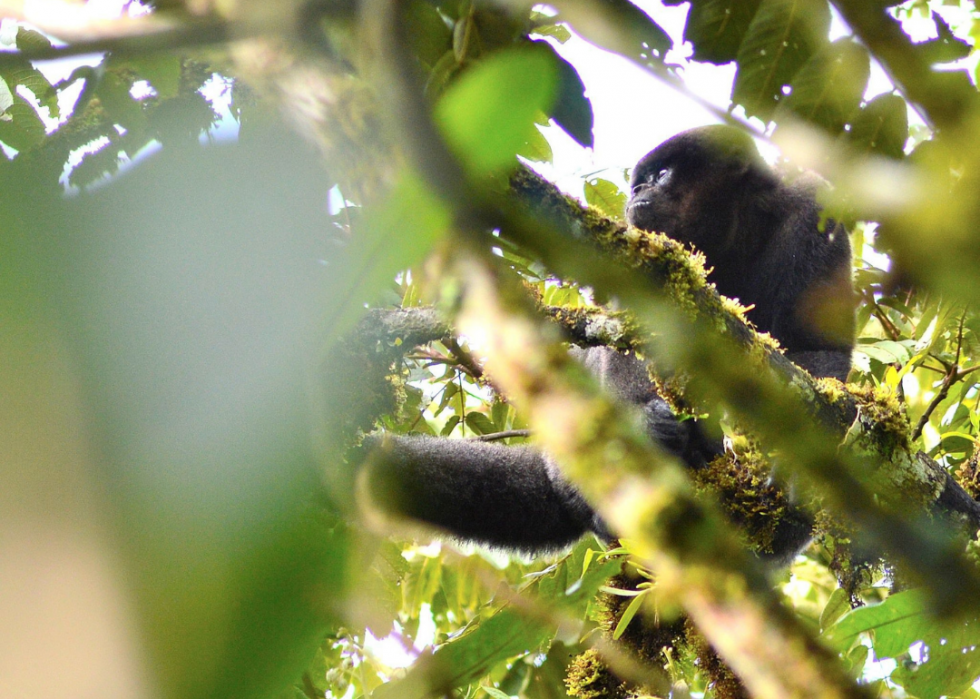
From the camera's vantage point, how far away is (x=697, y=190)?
441 cm

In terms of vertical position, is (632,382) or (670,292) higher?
(670,292)

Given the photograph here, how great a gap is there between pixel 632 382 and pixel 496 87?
332 cm

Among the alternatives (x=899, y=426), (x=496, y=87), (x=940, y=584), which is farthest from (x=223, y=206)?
(x=899, y=426)

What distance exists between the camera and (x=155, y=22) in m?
0.65

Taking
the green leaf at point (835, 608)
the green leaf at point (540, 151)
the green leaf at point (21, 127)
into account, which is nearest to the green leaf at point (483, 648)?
the green leaf at point (540, 151)

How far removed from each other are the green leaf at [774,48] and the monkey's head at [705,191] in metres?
2.60

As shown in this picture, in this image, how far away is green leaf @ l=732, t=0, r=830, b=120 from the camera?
1.51 m

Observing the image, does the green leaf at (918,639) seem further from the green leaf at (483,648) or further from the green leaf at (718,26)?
the green leaf at (718,26)

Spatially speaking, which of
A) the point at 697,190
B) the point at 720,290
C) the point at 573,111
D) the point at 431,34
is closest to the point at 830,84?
the point at 573,111

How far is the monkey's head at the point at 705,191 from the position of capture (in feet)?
14.1

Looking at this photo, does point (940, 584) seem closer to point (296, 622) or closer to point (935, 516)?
point (296, 622)

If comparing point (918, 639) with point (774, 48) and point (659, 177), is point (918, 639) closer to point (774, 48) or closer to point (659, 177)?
point (774, 48)

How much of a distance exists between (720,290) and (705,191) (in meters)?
0.52

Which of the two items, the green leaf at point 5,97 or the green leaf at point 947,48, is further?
the green leaf at point 5,97
